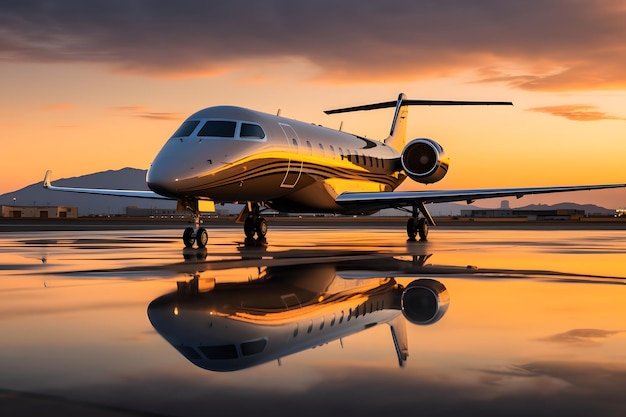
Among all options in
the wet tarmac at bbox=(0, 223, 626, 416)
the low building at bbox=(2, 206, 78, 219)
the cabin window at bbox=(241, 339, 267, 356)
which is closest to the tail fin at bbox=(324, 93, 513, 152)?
the wet tarmac at bbox=(0, 223, 626, 416)

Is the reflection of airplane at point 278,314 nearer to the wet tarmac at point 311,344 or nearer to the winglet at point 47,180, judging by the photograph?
the wet tarmac at point 311,344

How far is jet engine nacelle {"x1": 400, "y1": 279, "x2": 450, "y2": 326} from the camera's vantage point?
797 centimetres

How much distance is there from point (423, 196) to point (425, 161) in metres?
3.57

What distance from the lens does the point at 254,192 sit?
2288 cm

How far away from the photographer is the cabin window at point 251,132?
22.2 meters

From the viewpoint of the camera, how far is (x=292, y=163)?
2447cm

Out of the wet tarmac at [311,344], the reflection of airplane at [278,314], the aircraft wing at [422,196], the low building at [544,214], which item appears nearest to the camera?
the wet tarmac at [311,344]

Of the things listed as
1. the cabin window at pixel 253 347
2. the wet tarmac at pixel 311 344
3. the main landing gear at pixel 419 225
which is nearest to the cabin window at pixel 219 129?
the wet tarmac at pixel 311 344

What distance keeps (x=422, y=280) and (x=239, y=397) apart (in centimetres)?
745

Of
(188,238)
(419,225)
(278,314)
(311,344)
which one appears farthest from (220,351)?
(419,225)

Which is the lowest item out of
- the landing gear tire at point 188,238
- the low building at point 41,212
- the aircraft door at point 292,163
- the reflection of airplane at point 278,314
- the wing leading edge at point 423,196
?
the low building at point 41,212

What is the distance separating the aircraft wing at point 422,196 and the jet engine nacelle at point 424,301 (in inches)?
621

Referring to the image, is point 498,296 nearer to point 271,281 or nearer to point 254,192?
point 271,281

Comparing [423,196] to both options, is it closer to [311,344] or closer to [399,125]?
[399,125]
